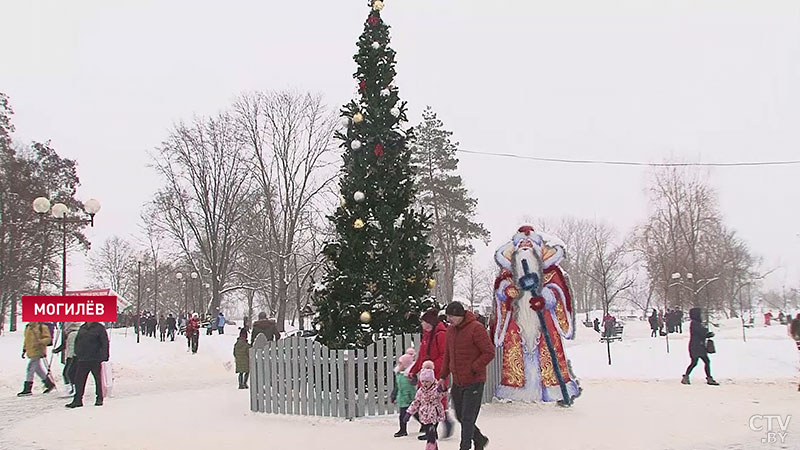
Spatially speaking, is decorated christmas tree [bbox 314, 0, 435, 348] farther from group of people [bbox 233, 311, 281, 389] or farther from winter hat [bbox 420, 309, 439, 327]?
group of people [bbox 233, 311, 281, 389]

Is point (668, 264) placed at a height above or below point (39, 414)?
above

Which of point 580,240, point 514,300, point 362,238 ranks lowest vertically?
point 514,300

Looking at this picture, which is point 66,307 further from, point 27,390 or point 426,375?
point 426,375

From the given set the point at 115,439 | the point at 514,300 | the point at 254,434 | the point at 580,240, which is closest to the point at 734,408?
the point at 514,300

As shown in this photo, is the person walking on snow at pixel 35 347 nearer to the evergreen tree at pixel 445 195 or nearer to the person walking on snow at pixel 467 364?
the person walking on snow at pixel 467 364

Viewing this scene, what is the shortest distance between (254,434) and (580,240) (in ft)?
270

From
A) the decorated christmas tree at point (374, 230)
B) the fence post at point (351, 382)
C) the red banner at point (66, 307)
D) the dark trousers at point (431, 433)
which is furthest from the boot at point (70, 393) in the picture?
the dark trousers at point (431, 433)

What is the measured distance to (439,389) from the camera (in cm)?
817

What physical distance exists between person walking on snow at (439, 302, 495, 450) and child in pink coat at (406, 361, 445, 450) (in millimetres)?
242

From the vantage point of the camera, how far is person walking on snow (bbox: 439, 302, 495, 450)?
25.1 feet

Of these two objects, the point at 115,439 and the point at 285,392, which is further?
the point at 285,392

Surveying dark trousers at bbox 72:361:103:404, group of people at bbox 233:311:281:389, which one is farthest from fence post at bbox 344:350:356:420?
group of people at bbox 233:311:281:389

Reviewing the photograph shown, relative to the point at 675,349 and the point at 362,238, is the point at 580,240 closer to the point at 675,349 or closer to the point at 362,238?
the point at 675,349

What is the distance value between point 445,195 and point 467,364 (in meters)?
38.0
